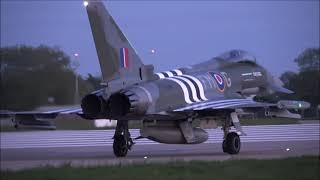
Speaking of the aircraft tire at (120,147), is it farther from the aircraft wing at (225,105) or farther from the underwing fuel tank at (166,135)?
the aircraft wing at (225,105)

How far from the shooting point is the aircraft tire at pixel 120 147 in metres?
19.9

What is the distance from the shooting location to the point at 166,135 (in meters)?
19.7

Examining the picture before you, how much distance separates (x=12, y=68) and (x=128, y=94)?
3.76 meters

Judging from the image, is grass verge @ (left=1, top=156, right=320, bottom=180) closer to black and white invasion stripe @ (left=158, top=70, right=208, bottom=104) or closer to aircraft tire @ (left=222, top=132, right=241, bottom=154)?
aircraft tire @ (left=222, top=132, right=241, bottom=154)

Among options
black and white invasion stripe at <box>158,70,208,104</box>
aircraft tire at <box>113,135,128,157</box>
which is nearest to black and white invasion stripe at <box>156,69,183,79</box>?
black and white invasion stripe at <box>158,70,208,104</box>

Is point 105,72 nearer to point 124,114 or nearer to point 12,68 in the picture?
point 124,114

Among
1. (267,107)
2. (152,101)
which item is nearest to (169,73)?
(152,101)

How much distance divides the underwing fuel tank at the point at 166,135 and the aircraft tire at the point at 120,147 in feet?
2.30

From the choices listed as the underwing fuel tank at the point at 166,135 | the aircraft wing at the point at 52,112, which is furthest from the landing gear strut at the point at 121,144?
the aircraft wing at the point at 52,112

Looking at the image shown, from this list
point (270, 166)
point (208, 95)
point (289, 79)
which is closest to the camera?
point (270, 166)

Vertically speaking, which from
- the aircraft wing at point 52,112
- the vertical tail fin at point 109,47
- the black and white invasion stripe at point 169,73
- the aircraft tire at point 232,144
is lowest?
the aircraft tire at point 232,144

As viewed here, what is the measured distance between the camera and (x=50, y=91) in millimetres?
19734

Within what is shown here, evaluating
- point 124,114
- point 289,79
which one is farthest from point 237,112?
point 289,79

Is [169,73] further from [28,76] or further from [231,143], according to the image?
[28,76]
